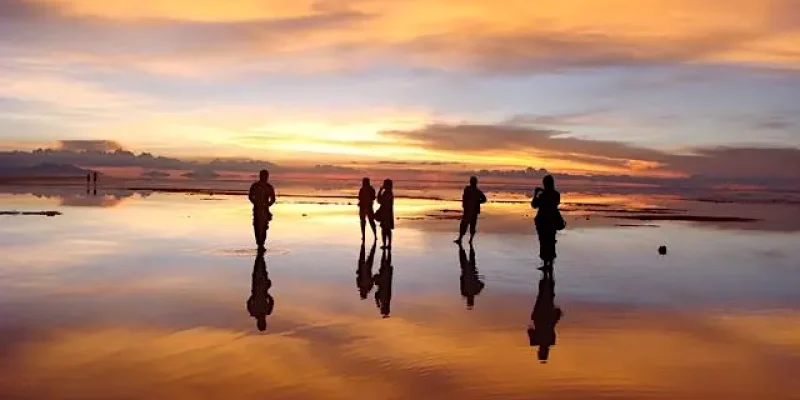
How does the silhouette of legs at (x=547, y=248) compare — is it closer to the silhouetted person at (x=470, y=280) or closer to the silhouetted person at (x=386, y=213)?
the silhouetted person at (x=470, y=280)

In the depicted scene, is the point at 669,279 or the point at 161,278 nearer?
the point at 161,278

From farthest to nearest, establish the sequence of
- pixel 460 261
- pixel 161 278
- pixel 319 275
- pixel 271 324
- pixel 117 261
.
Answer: pixel 460 261
pixel 117 261
pixel 319 275
pixel 161 278
pixel 271 324

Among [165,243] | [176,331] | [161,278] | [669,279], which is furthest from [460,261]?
[176,331]

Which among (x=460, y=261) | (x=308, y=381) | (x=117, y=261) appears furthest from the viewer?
(x=460, y=261)

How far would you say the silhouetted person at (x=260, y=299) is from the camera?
11230 millimetres

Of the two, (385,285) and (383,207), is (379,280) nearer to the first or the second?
(385,285)

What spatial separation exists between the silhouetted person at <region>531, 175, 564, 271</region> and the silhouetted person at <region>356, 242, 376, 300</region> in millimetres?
3983

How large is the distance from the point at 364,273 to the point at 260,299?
4218 millimetres

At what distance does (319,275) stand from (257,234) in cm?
457

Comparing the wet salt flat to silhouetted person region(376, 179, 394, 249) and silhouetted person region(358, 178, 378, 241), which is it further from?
silhouetted person region(358, 178, 378, 241)

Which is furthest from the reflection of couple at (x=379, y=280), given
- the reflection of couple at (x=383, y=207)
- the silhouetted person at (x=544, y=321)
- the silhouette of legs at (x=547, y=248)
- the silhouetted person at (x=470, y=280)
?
the silhouette of legs at (x=547, y=248)

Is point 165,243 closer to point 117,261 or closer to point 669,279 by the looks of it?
point 117,261

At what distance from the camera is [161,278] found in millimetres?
15188

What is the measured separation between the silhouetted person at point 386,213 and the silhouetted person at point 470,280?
213cm
